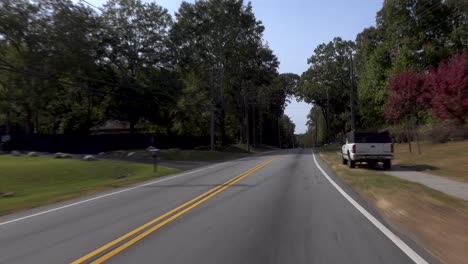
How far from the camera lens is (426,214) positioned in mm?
11906

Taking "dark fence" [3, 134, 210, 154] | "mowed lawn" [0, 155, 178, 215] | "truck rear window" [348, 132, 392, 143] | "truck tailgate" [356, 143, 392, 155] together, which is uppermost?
"dark fence" [3, 134, 210, 154]

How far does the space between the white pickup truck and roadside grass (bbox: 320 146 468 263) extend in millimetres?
9443

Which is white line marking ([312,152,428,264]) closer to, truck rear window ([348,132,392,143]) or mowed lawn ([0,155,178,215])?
mowed lawn ([0,155,178,215])

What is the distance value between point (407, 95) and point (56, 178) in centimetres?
2073

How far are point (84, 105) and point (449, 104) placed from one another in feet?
155

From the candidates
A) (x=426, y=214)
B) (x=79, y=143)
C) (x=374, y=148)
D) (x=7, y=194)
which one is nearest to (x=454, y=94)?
(x=374, y=148)

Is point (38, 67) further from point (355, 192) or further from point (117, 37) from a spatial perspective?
point (355, 192)

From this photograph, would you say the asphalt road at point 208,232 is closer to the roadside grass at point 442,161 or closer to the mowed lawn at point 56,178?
the mowed lawn at point 56,178

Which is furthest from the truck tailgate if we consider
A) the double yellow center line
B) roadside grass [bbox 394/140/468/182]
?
the double yellow center line

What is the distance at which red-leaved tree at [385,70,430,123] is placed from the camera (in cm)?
3250

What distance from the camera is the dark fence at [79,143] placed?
4444 centimetres

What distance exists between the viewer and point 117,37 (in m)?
57.3

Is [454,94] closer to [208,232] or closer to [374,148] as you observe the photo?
[374,148]

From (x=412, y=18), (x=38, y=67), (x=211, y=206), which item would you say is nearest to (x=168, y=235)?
(x=211, y=206)
